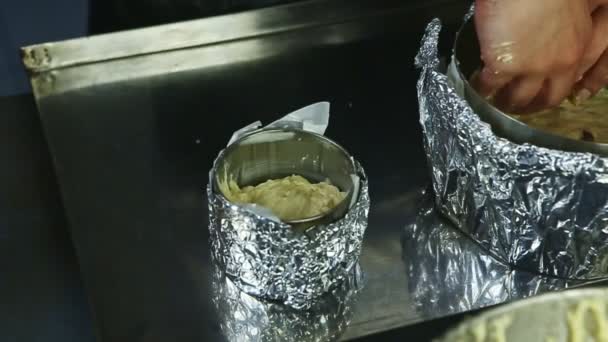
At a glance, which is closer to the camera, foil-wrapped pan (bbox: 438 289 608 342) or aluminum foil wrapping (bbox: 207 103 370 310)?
foil-wrapped pan (bbox: 438 289 608 342)

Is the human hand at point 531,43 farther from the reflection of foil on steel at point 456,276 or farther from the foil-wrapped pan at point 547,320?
the foil-wrapped pan at point 547,320

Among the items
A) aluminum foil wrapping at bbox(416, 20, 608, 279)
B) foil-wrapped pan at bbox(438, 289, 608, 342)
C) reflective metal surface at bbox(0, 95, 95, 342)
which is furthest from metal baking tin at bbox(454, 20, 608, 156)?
reflective metal surface at bbox(0, 95, 95, 342)

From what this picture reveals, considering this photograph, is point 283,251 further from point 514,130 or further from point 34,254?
point 34,254

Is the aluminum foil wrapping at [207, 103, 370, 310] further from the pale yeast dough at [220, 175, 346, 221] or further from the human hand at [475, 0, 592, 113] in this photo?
the human hand at [475, 0, 592, 113]

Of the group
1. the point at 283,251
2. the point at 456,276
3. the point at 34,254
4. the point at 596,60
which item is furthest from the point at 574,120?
the point at 34,254

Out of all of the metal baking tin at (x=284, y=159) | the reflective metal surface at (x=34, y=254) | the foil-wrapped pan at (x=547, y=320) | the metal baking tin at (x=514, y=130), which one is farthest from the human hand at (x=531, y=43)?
the reflective metal surface at (x=34, y=254)

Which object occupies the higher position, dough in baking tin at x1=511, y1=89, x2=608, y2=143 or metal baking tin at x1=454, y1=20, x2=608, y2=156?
metal baking tin at x1=454, y1=20, x2=608, y2=156
